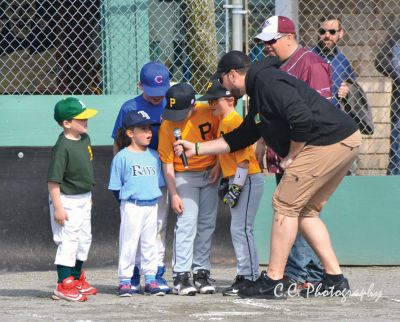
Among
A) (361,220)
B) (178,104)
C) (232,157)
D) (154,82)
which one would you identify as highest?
(154,82)

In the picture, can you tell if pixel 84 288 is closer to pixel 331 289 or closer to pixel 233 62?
pixel 331 289

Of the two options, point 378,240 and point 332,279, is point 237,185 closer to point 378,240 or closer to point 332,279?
point 332,279

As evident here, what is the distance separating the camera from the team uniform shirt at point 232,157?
789 centimetres

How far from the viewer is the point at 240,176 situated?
25.7 ft

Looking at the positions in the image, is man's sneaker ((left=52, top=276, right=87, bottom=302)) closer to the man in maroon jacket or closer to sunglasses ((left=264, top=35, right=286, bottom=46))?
the man in maroon jacket

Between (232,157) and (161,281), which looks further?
(161,281)

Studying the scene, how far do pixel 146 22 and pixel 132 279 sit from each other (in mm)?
2935

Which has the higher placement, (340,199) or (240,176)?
(240,176)

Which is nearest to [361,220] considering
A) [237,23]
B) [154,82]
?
[237,23]

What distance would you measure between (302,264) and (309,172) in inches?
40.1

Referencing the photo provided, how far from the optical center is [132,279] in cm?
810

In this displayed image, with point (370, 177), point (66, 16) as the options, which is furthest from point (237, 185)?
point (66, 16)

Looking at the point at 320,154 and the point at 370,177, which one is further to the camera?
the point at 370,177

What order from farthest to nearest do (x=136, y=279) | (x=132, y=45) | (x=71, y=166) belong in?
(x=132, y=45)
(x=136, y=279)
(x=71, y=166)
